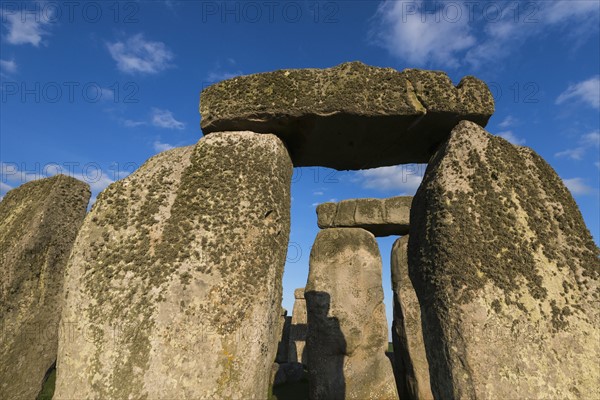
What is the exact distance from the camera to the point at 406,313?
305 inches

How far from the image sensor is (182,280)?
2406 millimetres

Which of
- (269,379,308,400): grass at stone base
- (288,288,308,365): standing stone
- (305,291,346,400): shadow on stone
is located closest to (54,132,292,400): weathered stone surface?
(305,291,346,400): shadow on stone

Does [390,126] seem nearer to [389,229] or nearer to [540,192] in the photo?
[540,192]

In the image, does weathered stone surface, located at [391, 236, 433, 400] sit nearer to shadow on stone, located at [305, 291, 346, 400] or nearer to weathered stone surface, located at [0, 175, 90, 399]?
shadow on stone, located at [305, 291, 346, 400]

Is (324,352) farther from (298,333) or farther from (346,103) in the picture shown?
(298,333)

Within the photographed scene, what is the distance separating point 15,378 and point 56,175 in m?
1.70

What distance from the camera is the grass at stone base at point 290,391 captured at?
8.12 meters

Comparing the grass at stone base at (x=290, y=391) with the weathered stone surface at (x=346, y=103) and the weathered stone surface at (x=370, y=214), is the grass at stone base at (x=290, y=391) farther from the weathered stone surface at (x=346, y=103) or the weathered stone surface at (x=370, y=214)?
the weathered stone surface at (x=346, y=103)

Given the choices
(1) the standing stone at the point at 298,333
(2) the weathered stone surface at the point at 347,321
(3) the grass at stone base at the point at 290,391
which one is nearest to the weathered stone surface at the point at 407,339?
(2) the weathered stone surface at the point at 347,321

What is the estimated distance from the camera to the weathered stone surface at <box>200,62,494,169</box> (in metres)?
2.80

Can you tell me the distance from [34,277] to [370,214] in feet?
20.5

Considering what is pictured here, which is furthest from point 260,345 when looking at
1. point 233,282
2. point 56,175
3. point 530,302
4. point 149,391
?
point 56,175

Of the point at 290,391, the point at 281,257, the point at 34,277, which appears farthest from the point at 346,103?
the point at 290,391

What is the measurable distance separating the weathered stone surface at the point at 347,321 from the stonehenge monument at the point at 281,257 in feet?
16.3
